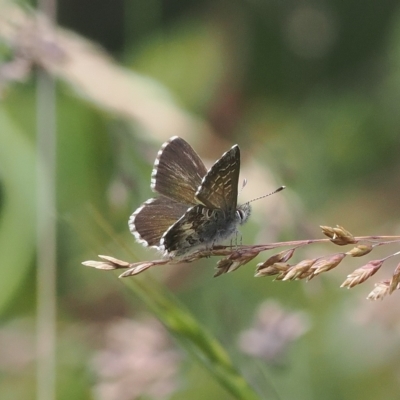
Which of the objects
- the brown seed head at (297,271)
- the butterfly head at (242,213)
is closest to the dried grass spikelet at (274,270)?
the brown seed head at (297,271)

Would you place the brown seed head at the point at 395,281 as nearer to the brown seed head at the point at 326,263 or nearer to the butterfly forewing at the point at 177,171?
the brown seed head at the point at 326,263

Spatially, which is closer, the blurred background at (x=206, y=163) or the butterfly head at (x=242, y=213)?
the butterfly head at (x=242, y=213)

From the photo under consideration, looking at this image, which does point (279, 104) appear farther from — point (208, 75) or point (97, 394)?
point (97, 394)

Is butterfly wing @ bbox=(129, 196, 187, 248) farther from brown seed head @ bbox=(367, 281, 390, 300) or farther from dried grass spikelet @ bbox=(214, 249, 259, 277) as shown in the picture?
brown seed head @ bbox=(367, 281, 390, 300)

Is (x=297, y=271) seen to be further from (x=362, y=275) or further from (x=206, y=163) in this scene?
(x=206, y=163)

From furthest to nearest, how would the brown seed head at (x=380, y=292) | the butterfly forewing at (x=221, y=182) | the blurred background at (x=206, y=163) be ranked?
the blurred background at (x=206, y=163)
the butterfly forewing at (x=221, y=182)
the brown seed head at (x=380, y=292)

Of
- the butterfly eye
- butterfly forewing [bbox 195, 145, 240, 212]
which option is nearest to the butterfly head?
the butterfly eye
